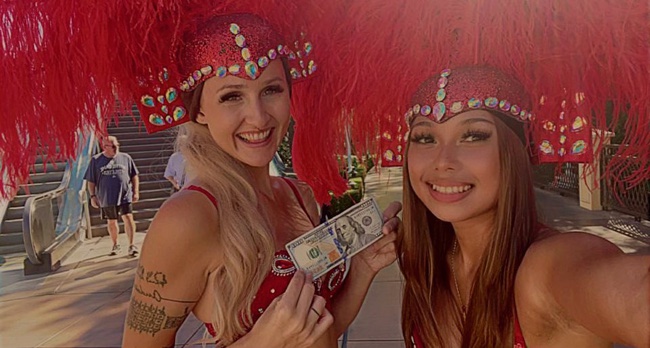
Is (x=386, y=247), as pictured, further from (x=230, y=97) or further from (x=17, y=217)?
(x=17, y=217)

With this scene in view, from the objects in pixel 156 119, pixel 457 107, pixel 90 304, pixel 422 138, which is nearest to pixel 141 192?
pixel 90 304

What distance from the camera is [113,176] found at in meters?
5.27

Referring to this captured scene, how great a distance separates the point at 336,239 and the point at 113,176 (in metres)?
4.27

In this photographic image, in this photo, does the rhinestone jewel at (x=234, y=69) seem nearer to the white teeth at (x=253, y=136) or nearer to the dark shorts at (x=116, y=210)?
the white teeth at (x=253, y=136)

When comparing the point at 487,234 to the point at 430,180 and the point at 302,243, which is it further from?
the point at 302,243

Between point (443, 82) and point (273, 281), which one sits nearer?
point (443, 82)

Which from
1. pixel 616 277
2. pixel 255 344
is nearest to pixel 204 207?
pixel 255 344

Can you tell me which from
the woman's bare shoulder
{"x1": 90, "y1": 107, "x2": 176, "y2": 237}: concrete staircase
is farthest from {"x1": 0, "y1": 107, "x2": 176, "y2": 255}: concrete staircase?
the woman's bare shoulder

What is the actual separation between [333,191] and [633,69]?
3.83 ft

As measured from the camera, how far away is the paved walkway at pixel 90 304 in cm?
427

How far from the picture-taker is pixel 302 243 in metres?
1.52

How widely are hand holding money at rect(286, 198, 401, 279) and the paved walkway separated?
1673mm

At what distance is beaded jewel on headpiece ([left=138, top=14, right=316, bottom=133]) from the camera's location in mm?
1533

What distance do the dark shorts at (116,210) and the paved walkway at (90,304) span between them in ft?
1.43
